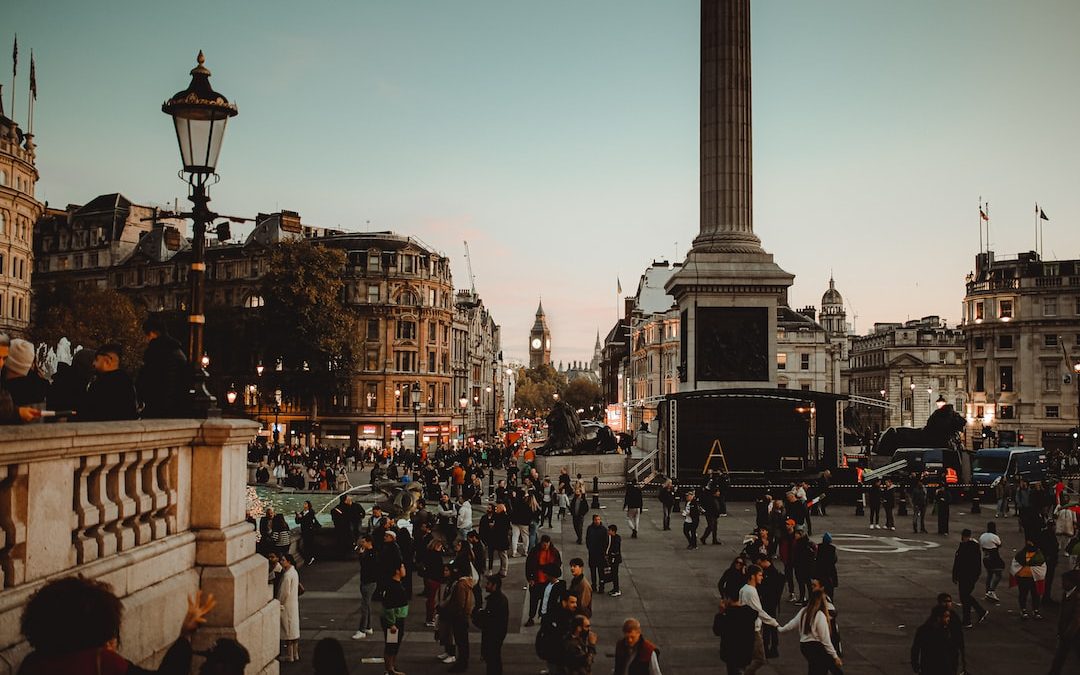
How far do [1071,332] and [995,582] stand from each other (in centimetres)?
6821

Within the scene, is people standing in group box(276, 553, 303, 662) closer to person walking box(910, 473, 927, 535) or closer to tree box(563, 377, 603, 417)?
person walking box(910, 473, 927, 535)

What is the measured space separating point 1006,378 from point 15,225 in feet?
265

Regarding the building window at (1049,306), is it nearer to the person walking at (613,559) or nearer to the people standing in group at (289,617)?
the person walking at (613,559)

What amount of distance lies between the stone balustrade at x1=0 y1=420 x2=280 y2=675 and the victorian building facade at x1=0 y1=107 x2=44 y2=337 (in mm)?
59524

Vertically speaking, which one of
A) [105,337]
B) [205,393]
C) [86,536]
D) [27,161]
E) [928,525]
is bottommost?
[928,525]

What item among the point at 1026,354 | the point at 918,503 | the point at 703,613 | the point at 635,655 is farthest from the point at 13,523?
the point at 1026,354

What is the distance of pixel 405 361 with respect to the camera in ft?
246

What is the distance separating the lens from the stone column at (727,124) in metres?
41.4

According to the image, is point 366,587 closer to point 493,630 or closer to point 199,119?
point 493,630

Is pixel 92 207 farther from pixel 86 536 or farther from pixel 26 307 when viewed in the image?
pixel 86 536

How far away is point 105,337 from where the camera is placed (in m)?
53.3

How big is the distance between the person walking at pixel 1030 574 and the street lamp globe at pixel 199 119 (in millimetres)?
15115

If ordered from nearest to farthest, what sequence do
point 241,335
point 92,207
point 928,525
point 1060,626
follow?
point 1060,626
point 928,525
point 241,335
point 92,207

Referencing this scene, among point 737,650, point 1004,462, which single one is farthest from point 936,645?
point 1004,462
